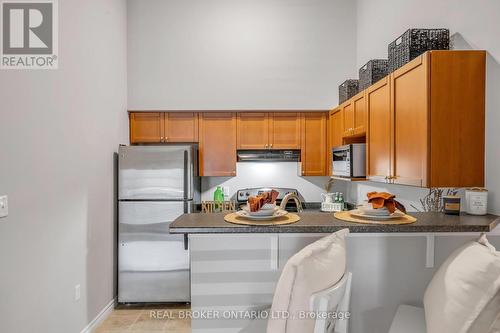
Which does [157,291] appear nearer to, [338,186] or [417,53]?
[338,186]

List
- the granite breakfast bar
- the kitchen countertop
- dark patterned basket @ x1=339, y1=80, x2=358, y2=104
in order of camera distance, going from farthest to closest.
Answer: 1. dark patterned basket @ x1=339, y1=80, x2=358, y2=104
2. the granite breakfast bar
3. the kitchen countertop

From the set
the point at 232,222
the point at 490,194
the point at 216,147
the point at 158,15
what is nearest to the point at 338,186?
the point at 216,147

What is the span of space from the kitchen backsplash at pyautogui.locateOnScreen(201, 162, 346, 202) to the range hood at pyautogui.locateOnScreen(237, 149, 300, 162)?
295mm

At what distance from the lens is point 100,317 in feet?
9.87

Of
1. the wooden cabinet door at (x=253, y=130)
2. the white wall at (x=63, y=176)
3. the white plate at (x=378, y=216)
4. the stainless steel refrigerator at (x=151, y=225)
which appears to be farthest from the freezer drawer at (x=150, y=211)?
the white plate at (x=378, y=216)

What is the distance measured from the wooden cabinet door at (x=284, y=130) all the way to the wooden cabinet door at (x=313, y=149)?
0.29 ft

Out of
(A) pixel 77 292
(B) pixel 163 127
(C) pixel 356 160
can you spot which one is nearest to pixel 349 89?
(C) pixel 356 160

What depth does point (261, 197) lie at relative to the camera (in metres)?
1.89

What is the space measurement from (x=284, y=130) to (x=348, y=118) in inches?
35.6

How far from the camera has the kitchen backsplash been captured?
4164mm

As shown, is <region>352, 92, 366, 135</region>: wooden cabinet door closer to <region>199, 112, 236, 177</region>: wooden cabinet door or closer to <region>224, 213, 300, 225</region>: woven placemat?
<region>224, 213, 300, 225</region>: woven placemat

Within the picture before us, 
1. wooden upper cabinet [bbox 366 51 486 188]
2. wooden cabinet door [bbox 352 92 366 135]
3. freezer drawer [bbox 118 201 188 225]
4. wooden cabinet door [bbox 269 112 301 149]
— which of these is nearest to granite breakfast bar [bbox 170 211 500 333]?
wooden upper cabinet [bbox 366 51 486 188]

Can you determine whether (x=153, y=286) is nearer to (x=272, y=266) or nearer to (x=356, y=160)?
(x=272, y=266)

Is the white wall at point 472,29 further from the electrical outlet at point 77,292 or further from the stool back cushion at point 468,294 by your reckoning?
the electrical outlet at point 77,292
